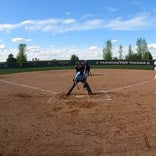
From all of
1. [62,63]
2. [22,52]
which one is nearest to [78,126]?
[62,63]

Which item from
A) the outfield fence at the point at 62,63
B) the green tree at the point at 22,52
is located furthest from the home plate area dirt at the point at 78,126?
the green tree at the point at 22,52

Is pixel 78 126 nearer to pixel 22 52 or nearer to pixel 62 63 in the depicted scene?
pixel 62 63

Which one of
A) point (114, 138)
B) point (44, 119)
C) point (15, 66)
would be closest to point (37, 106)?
point (44, 119)

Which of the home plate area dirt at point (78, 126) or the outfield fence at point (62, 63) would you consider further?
the outfield fence at point (62, 63)

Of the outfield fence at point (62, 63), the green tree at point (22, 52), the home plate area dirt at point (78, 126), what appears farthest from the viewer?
the green tree at point (22, 52)

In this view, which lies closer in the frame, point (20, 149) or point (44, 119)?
point (20, 149)

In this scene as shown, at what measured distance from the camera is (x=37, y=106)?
594 inches

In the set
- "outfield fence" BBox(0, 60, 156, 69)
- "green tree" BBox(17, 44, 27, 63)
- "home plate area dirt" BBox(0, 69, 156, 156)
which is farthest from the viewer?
"green tree" BBox(17, 44, 27, 63)

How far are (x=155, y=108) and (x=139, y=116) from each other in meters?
1.82

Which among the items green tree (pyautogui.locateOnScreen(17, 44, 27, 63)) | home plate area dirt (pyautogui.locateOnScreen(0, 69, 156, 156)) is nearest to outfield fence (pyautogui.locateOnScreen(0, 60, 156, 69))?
green tree (pyautogui.locateOnScreen(17, 44, 27, 63))

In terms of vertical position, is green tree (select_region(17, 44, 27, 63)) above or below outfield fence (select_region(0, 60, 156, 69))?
above

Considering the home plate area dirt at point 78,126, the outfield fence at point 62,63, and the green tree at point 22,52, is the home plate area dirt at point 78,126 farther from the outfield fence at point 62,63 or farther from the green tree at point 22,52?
the green tree at point 22,52

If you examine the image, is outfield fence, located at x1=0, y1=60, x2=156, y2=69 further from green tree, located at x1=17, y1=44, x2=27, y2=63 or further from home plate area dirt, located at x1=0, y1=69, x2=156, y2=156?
home plate area dirt, located at x1=0, y1=69, x2=156, y2=156

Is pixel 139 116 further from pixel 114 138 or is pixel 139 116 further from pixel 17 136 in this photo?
pixel 17 136
